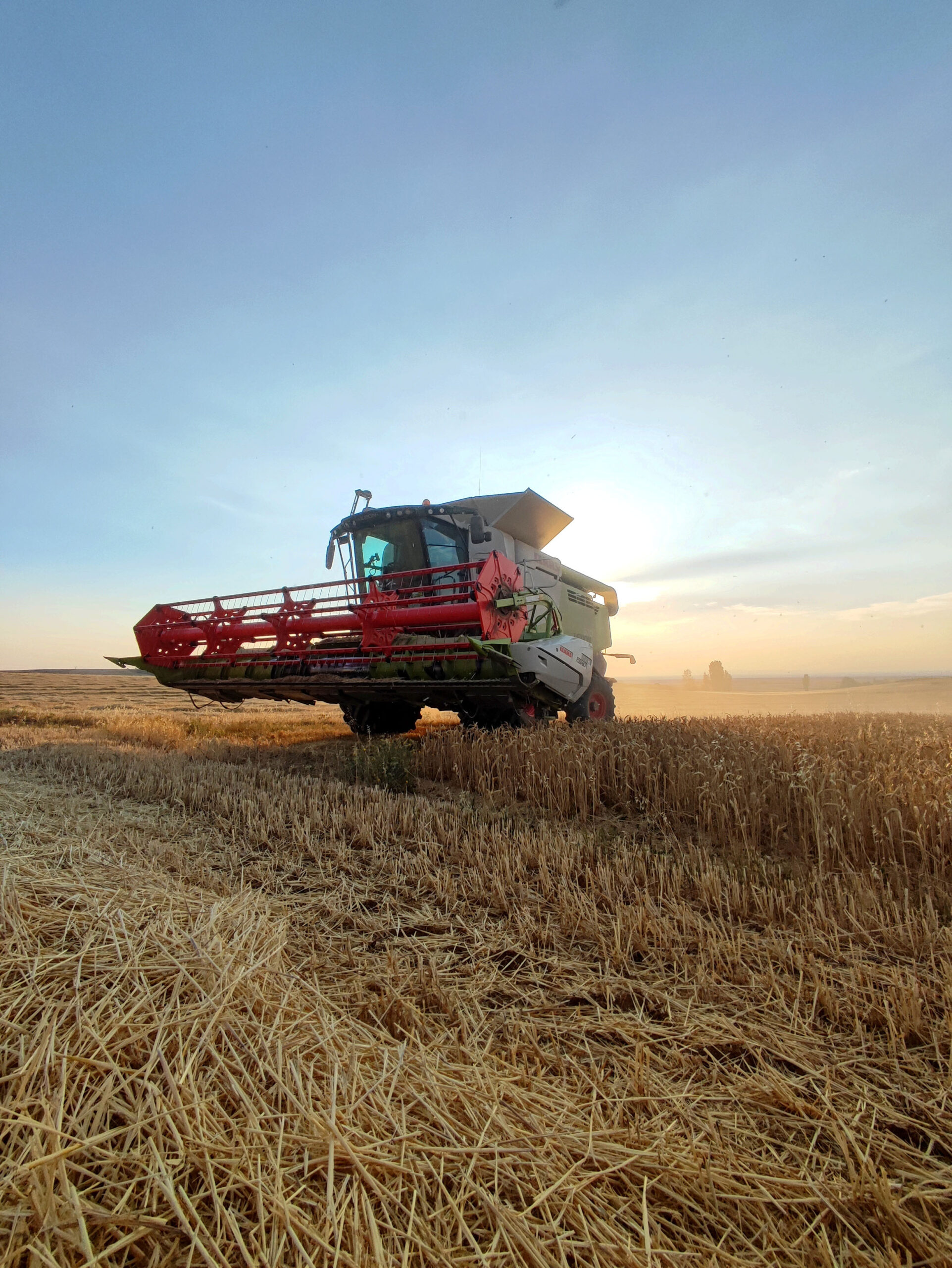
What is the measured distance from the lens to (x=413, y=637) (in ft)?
21.2

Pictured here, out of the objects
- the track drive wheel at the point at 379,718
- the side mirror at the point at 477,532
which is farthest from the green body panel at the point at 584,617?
the track drive wheel at the point at 379,718

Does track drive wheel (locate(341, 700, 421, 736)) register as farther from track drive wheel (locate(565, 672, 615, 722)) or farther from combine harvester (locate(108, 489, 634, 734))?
track drive wheel (locate(565, 672, 615, 722))

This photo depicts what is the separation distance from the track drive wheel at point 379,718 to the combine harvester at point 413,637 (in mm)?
21

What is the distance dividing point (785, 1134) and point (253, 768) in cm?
518

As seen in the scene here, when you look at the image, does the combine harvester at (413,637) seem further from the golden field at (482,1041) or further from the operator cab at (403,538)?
the golden field at (482,1041)

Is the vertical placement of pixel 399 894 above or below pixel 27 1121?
below

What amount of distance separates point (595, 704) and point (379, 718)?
10.5 ft

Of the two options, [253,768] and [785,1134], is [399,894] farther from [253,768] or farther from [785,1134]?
[253,768]

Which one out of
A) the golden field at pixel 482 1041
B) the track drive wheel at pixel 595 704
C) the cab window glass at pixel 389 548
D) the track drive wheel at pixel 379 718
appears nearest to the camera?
the golden field at pixel 482 1041

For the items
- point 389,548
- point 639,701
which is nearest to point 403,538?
point 389,548

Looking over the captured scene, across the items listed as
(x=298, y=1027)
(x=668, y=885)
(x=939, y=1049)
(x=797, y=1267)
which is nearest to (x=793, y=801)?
(x=668, y=885)

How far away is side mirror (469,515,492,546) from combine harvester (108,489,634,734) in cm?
2

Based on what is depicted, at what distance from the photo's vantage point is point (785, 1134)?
1241 millimetres

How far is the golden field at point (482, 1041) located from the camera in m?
0.90
